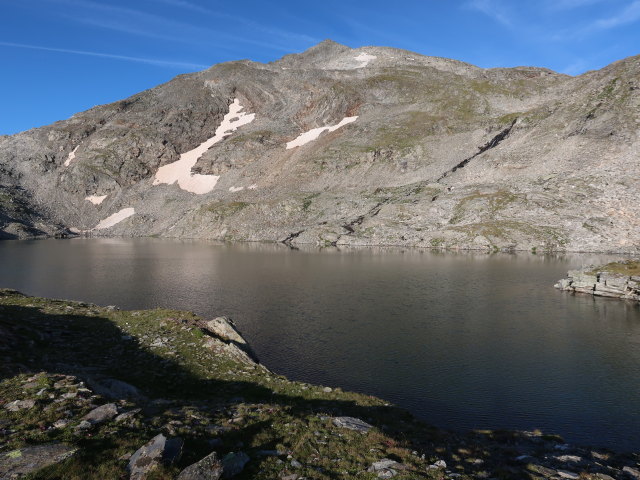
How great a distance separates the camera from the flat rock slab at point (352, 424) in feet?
54.3

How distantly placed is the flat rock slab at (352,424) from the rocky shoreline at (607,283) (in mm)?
58927

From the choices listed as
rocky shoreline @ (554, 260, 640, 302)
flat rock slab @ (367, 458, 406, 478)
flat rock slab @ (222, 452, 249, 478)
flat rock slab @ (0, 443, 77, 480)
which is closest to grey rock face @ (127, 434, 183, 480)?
flat rock slab @ (222, 452, 249, 478)

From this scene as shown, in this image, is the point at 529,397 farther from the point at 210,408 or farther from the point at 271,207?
the point at 271,207

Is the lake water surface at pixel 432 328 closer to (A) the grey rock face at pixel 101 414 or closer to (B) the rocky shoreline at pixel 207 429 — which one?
(B) the rocky shoreline at pixel 207 429

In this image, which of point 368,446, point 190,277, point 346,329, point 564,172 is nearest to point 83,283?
point 190,277

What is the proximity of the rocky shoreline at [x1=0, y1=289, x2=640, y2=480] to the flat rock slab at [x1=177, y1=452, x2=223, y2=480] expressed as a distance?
0.09ft

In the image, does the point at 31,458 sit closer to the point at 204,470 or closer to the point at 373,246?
the point at 204,470

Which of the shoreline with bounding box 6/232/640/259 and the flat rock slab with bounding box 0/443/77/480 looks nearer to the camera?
the flat rock slab with bounding box 0/443/77/480

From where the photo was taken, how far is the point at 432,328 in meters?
41.6

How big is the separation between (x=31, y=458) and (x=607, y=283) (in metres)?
73.2

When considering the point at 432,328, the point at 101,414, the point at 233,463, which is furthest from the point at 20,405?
the point at 432,328

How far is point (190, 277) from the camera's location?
7412 centimetres

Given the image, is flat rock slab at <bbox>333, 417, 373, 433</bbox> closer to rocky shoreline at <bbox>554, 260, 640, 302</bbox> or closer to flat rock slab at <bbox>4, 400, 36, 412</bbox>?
flat rock slab at <bbox>4, 400, 36, 412</bbox>

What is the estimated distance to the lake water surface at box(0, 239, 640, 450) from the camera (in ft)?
81.2
